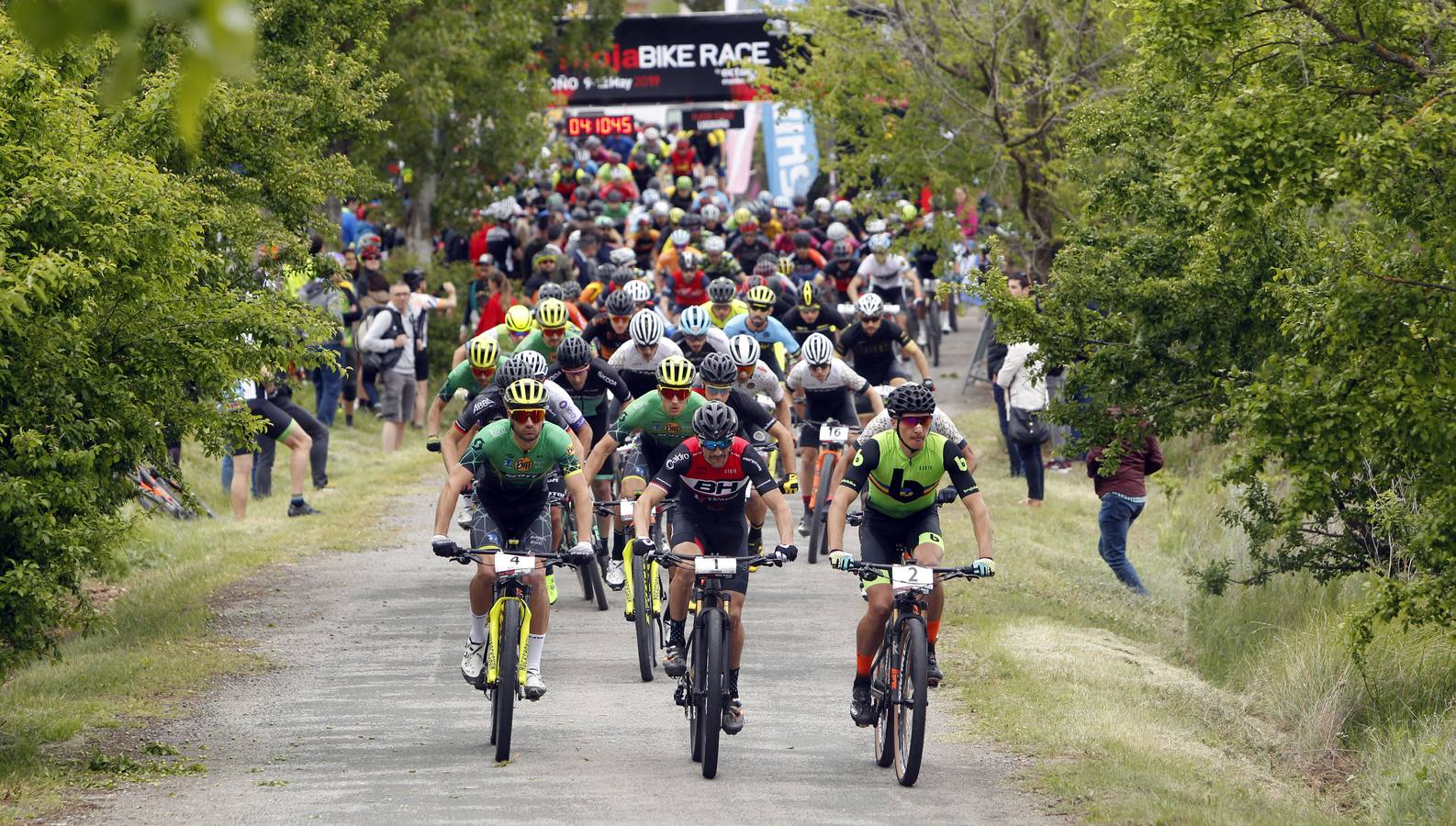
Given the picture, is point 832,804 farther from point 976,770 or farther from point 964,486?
point 964,486

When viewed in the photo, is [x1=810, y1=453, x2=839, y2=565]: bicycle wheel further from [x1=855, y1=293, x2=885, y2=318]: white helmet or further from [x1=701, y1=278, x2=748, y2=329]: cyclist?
[x1=701, y1=278, x2=748, y2=329]: cyclist

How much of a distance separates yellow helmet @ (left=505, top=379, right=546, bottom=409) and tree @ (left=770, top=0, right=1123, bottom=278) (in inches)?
467

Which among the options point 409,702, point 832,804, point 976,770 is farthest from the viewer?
point 409,702

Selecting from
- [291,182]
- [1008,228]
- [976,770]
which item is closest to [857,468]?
[976,770]

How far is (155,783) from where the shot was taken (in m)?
9.22

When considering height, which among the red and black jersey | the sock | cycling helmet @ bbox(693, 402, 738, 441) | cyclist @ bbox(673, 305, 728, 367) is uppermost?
cyclist @ bbox(673, 305, 728, 367)

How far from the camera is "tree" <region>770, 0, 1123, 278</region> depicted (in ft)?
70.0

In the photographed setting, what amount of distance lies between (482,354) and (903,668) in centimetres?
518

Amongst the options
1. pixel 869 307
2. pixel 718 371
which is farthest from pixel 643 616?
pixel 869 307

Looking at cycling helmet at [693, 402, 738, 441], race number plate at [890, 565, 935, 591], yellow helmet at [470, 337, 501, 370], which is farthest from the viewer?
yellow helmet at [470, 337, 501, 370]

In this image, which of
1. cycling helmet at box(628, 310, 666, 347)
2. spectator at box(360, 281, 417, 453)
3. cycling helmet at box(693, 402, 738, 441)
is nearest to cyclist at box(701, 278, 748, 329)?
cycling helmet at box(628, 310, 666, 347)

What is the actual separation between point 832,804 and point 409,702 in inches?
133

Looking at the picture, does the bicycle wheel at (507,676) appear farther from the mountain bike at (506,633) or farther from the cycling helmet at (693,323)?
the cycling helmet at (693,323)

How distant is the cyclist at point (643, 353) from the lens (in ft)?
46.8
